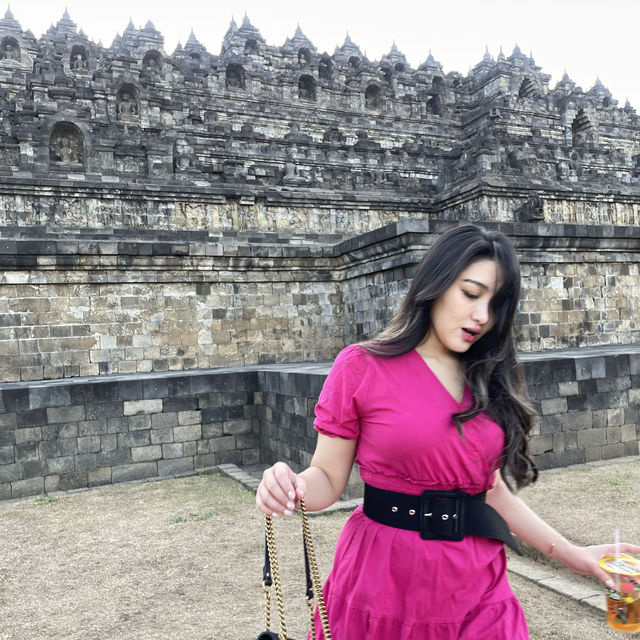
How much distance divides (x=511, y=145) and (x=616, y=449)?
1485cm

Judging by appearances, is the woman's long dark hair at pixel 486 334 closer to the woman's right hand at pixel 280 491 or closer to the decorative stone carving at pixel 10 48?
the woman's right hand at pixel 280 491

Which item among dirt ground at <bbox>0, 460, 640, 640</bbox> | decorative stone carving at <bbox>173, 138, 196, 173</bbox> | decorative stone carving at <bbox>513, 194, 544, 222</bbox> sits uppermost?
decorative stone carving at <bbox>173, 138, 196, 173</bbox>

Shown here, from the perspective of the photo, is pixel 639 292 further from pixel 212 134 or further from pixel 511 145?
pixel 212 134

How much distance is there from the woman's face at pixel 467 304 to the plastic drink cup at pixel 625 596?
0.81 m

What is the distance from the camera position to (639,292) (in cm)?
1283

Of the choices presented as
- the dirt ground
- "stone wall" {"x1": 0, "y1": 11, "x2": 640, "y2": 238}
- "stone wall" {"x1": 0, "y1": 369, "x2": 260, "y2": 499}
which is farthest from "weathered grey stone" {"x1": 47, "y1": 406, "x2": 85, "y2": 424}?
"stone wall" {"x1": 0, "y1": 11, "x2": 640, "y2": 238}

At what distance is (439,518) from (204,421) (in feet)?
24.8

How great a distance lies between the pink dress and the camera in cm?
182

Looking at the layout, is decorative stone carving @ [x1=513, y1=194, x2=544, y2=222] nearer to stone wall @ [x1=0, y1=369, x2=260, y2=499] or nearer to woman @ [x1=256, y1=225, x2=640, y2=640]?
stone wall @ [x1=0, y1=369, x2=260, y2=499]

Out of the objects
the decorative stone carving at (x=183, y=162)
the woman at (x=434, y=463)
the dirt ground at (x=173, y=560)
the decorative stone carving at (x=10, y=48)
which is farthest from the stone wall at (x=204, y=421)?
the decorative stone carving at (x=10, y=48)

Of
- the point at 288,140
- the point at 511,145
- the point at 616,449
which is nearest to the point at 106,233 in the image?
the point at 288,140

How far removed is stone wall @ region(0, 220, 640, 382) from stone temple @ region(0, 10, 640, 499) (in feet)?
0.12

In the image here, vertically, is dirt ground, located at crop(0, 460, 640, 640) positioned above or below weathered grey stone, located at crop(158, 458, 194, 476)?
below

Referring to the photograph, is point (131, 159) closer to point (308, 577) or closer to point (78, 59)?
point (78, 59)
